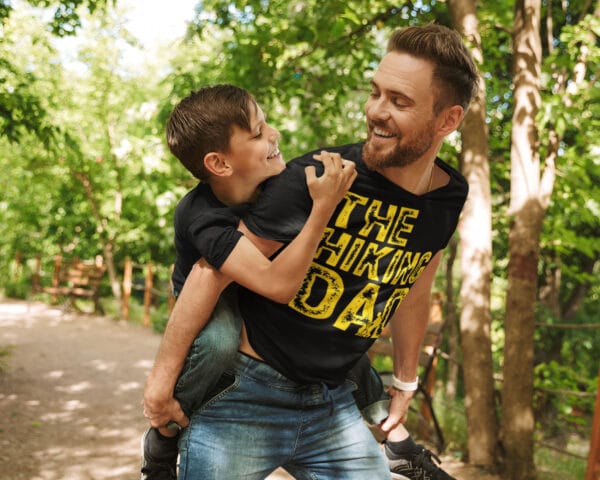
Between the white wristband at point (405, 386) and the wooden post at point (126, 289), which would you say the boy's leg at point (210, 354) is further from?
the wooden post at point (126, 289)

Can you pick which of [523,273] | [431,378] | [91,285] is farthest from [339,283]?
[91,285]

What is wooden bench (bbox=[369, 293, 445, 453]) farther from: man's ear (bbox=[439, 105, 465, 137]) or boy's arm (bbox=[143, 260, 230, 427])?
boy's arm (bbox=[143, 260, 230, 427])

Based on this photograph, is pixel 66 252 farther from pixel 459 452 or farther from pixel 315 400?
pixel 315 400

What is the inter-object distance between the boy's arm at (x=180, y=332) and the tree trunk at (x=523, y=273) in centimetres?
379

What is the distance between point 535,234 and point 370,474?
3.60 m

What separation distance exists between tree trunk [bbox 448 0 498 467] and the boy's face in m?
3.64

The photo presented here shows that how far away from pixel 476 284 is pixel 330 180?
3.91m

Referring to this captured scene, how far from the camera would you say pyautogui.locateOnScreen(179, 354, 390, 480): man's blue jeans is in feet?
5.54

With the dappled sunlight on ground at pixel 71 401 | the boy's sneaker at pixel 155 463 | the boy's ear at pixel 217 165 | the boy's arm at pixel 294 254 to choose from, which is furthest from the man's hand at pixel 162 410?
the dappled sunlight on ground at pixel 71 401

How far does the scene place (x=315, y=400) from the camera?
1.80 m

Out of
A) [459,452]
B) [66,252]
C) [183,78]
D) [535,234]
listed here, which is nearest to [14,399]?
[183,78]

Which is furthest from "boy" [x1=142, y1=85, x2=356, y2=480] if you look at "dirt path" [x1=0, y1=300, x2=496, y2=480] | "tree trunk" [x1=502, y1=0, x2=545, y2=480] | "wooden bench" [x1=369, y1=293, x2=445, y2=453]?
"wooden bench" [x1=369, y1=293, x2=445, y2=453]

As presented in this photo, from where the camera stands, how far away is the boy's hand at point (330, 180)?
1593 mm

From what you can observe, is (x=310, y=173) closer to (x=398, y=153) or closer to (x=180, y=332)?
(x=398, y=153)
